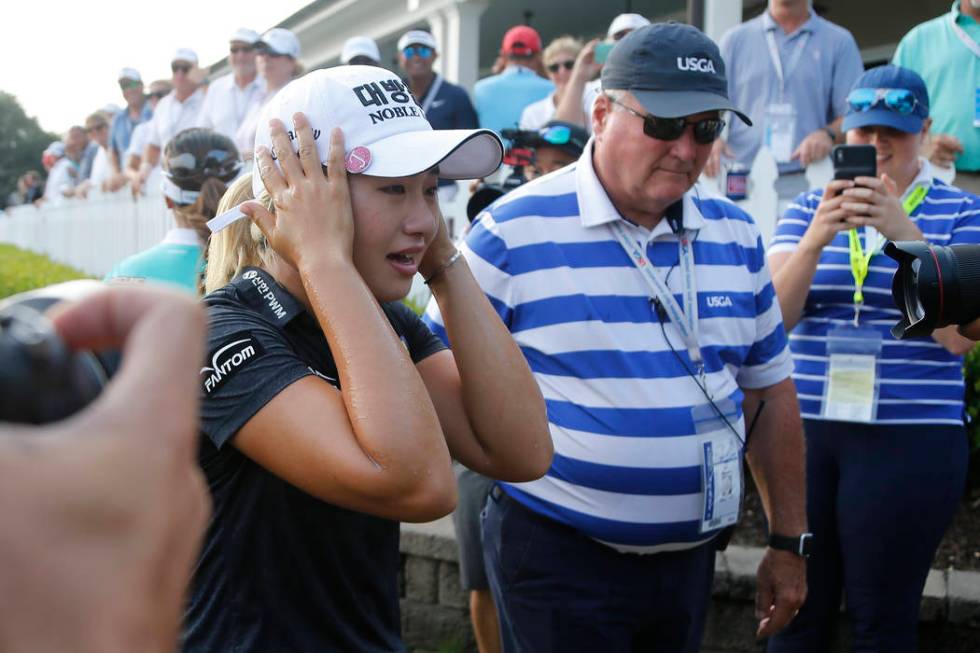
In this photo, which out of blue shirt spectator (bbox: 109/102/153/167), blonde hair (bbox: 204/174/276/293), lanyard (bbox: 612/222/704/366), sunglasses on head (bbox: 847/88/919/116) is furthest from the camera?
blue shirt spectator (bbox: 109/102/153/167)

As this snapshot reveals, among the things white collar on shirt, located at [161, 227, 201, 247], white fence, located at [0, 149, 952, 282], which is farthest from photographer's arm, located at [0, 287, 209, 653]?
white fence, located at [0, 149, 952, 282]

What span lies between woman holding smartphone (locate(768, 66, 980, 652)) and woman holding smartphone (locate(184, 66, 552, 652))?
1842 millimetres

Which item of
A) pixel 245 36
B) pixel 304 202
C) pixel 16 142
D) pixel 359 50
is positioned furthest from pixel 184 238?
pixel 16 142

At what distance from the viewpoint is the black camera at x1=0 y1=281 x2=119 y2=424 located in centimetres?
68

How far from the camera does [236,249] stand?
2285 mm

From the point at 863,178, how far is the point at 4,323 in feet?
10.4

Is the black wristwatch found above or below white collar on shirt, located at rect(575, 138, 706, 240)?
below

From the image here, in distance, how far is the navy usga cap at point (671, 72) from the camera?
116 inches

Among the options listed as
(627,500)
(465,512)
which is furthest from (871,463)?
(465,512)

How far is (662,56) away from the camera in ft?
9.79

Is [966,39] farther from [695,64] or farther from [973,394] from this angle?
[695,64]

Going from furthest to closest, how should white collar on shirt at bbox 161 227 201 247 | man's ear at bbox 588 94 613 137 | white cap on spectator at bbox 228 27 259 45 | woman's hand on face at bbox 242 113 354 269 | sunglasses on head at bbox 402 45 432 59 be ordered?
white cap on spectator at bbox 228 27 259 45, sunglasses on head at bbox 402 45 432 59, white collar on shirt at bbox 161 227 201 247, man's ear at bbox 588 94 613 137, woman's hand on face at bbox 242 113 354 269

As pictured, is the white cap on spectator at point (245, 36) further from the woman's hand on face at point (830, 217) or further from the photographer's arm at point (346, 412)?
the photographer's arm at point (346, 412)

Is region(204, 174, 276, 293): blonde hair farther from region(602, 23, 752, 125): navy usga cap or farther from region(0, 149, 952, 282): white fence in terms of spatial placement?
region(0, 149, 952, 282): white fence
